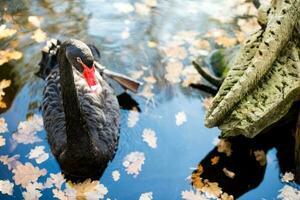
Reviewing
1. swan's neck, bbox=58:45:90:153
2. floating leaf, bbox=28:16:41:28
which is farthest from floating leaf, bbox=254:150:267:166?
floating leaf, bbox=28:16:41:28

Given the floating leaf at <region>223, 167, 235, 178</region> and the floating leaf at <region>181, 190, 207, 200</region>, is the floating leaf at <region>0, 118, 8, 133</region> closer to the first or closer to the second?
the floating leaf at <region>181, 190, 207, 200</region>

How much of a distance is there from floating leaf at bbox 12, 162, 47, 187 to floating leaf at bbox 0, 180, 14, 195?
0.07 metres

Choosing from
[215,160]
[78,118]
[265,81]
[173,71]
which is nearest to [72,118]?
[78,118]

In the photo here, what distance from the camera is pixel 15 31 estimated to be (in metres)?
6.60

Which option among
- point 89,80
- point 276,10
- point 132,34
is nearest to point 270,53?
point 276,10

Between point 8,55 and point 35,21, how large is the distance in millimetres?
872

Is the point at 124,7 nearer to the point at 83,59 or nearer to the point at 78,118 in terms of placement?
the point at 78,118

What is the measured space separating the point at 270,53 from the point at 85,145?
79.6 inches

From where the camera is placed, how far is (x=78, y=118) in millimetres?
4555

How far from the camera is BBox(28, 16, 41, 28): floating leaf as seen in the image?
6.80 m

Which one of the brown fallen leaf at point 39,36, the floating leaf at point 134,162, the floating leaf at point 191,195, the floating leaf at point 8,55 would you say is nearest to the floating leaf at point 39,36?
the brown fallen leaf at point 39,36

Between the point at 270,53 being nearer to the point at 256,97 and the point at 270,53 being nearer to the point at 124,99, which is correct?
the point at 256,97

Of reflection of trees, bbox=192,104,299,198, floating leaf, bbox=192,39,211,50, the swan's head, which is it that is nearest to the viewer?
the swan's head

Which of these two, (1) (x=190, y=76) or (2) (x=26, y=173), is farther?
(1) (x=190, y=76)
